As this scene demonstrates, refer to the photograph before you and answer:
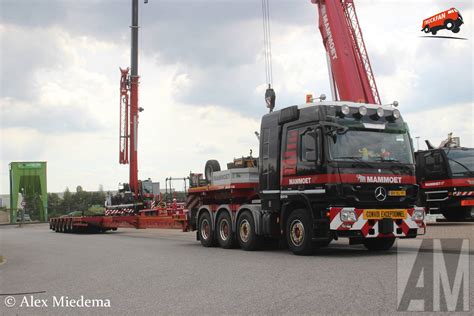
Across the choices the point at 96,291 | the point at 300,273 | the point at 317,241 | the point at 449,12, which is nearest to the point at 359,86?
the point at 449,12

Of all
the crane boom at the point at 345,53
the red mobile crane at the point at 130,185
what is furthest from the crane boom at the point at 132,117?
the crane boom at the point at 345,53

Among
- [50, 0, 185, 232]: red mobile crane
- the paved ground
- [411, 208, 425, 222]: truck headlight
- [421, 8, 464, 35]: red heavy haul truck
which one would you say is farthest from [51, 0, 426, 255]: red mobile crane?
[50, 0, 185, 232]: red mobile crane

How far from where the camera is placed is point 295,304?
6684 millimetres

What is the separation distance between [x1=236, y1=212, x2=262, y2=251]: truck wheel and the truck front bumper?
9.40ft

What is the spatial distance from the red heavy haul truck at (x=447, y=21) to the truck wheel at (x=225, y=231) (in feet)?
31.9

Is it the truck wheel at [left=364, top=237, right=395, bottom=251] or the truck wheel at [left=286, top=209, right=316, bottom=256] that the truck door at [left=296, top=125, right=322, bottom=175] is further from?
the truck wheel at [left=364, top=237, right=395, bottom=251]

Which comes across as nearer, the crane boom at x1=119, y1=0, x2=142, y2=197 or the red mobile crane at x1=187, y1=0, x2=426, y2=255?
the red mobile crane at x1=187, y1=0, x2=426, y2=255

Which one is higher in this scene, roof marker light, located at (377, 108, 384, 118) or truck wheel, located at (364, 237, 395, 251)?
roof marker light, located at (377, 108, 384, 118)

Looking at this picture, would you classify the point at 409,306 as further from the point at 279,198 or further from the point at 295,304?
the point at 279,198

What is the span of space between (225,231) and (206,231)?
113 centimetres

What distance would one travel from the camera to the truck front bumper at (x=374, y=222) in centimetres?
1135

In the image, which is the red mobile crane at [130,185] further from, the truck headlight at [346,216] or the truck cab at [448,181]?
the truck headlight at [346,216]

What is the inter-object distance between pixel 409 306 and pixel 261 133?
7.89m

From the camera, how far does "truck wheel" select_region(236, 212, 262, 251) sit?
13.9 meters
